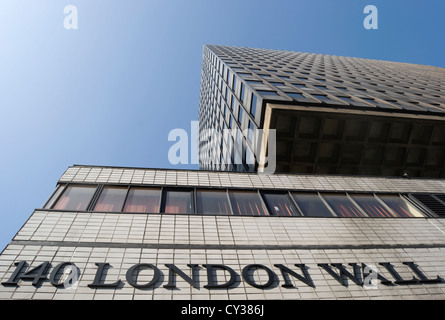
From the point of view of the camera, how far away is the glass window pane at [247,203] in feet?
36.4

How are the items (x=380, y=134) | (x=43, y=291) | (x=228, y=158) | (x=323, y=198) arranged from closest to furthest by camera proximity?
(x=43, y=291) → (x=323, y=198) → (x=380, y=134) → (x=228, y=158)

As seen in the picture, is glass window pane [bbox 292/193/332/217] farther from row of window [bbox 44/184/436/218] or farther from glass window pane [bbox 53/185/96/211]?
glass window pane [bbox 53/185/96/211]

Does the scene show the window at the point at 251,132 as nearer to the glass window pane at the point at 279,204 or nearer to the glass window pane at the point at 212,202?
the glass window pane at the point at 279,204

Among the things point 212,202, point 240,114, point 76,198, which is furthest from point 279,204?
point 240,114

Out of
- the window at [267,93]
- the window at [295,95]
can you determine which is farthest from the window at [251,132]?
the window at [295,95]

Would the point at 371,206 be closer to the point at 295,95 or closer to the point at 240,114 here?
the point at 295,95

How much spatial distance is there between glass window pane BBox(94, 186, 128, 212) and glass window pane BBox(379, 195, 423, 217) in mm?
11287

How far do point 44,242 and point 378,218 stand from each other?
1175cm

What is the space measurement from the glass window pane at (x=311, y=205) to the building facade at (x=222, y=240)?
7 centimetres

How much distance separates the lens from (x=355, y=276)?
8383mm

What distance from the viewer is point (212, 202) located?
11383 mm

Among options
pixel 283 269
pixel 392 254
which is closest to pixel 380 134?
pixel 392 254
